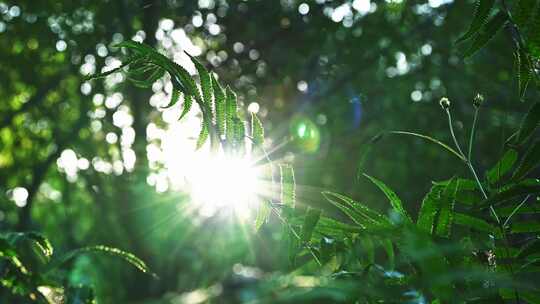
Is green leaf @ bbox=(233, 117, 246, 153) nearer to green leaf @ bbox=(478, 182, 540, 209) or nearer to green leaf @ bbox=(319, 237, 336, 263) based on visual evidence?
green leaf @ bbox=(319, 237, 336, 263)

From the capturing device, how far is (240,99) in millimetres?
3750

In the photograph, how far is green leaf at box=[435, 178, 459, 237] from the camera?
0.91 meters

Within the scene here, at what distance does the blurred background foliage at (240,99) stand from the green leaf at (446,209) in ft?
7.29

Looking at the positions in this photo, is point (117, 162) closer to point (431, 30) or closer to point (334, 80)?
point (334, 80)

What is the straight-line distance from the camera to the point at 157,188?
4391 mm

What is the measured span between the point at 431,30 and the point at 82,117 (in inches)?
124

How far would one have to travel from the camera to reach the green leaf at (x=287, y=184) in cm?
99

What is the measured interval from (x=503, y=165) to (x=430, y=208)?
0.69 feet

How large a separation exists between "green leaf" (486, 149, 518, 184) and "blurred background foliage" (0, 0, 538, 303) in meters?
2.09

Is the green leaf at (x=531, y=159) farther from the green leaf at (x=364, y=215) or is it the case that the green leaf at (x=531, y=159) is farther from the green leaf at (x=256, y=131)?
the green leaf at (x=256, y=131)

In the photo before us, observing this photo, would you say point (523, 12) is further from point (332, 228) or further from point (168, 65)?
point (168, 65)

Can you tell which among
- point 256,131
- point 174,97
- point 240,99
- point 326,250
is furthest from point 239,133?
point 240,99

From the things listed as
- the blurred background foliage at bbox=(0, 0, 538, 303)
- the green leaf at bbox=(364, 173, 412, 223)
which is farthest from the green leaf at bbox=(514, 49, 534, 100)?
the blurred background foliage at bbox=(0, 0, 538, 303)

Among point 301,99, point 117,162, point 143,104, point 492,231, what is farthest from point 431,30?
point 492,231
